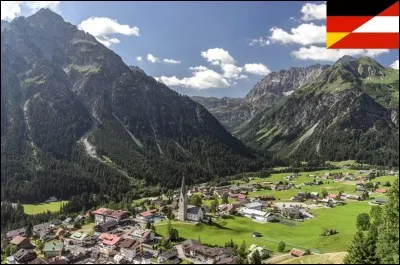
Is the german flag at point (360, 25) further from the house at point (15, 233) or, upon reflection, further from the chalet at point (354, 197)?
the chalet at point (354, 197)

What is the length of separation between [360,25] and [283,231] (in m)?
63.8

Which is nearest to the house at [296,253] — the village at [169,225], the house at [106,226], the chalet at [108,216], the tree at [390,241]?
the village at [169,225]

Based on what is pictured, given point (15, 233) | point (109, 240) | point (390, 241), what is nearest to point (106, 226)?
point (109, 240)

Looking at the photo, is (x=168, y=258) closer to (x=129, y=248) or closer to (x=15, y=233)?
(x=129, y=248)

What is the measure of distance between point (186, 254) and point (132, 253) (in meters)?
7.51

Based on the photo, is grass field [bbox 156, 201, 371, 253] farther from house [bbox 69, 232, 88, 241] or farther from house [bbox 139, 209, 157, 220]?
house [bbox 69, 232, 88, 241]

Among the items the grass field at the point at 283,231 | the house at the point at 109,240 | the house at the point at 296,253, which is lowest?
the grass field at the point at 283,231

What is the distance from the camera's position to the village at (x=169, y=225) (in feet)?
113

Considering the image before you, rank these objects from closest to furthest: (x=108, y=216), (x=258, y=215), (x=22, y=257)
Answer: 1. (x=22, y=257)
2. (x=108, y=216)
3. (x=258, y=215)

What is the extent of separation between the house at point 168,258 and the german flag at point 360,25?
114ft

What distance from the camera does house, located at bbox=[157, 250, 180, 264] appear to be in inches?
1569

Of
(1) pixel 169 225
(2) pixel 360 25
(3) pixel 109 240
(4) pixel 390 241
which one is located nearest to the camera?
(2) pixel 360 25

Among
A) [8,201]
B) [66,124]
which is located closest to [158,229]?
[8,201]

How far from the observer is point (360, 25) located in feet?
27.0
